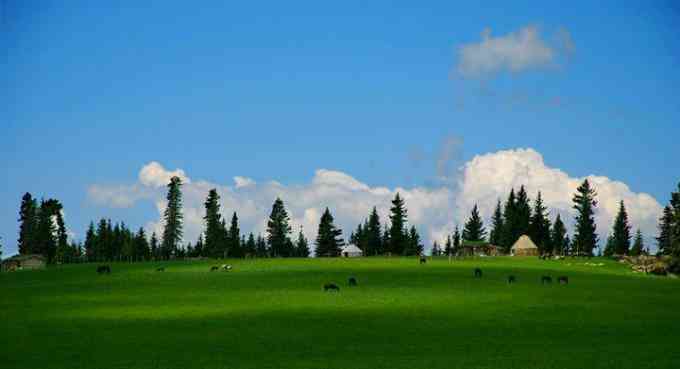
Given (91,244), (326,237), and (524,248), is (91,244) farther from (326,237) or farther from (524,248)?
(524,248)

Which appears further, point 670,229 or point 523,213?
point 523,213

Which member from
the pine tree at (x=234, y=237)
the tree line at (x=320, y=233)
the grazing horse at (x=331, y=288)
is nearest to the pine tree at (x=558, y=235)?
the tree line at (x=320, y=233)

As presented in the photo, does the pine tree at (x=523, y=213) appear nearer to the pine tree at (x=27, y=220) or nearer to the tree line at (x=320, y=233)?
the tree line at (x=320, y=233)

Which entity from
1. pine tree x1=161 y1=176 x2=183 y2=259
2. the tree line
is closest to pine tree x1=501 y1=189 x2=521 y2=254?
the tree line

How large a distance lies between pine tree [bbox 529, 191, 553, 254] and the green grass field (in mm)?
85442

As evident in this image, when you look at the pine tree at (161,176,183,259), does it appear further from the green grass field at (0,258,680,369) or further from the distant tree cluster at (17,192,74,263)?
the green grass field at (0,258,680,369)

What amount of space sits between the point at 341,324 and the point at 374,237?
13708 centimetres

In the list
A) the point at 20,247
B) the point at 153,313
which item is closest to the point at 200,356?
the point at 153,313

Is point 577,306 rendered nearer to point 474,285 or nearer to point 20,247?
point 474,285

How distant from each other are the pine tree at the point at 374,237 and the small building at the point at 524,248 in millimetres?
33276

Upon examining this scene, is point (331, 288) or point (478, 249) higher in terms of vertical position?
point (478, 249)

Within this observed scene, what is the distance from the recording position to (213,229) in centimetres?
16600

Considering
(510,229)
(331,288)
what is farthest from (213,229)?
(331,288)

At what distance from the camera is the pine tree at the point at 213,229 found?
166 metres
